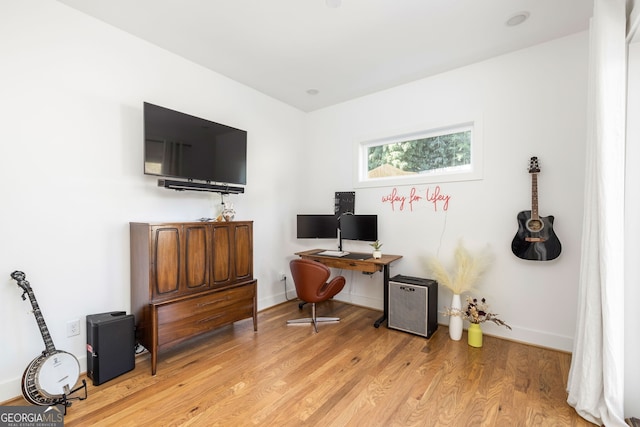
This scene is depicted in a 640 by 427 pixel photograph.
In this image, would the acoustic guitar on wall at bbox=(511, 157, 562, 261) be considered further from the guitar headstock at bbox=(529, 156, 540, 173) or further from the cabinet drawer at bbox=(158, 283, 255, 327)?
the cabinet drawer at bbox=(158, 283, 255, 327)

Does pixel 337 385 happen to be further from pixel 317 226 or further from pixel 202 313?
pixel 317 226

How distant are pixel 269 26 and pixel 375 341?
3.22 metres

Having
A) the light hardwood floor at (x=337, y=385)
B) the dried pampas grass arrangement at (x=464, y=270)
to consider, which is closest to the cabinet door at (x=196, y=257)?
the light hardwood floor at (x=337, y=385)

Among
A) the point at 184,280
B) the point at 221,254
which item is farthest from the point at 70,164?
the point at 221,254

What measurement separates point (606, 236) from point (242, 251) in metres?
2.98

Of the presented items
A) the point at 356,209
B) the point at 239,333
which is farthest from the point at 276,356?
the point at 356,209

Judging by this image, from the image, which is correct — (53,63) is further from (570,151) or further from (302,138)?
(570,151)

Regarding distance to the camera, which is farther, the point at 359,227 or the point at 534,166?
the point at 359,227

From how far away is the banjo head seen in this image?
188 cm

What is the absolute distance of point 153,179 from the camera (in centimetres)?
280

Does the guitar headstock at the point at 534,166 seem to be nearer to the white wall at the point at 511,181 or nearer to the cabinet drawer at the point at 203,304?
the white wall at the point at 511,181

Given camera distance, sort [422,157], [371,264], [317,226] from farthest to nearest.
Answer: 1. [317,226]
2. [422,157]
3. [371,264]

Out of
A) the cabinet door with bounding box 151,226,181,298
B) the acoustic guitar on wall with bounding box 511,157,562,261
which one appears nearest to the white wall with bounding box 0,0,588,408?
the acoustic guitar on wall with bounding box 511,157,562,261

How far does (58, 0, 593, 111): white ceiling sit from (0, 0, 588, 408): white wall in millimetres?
233
